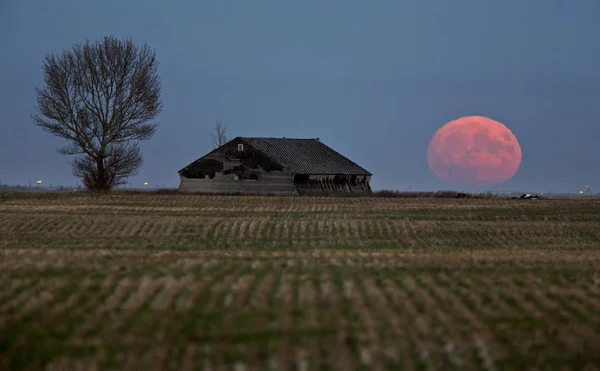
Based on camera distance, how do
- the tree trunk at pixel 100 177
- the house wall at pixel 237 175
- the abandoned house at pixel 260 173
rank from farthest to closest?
the abandoned house at pixel 260 173
the house wall at pixel 237 175
the tree trunk at pixel 100 177

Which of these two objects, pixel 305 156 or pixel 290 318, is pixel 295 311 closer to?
pixel 290 318

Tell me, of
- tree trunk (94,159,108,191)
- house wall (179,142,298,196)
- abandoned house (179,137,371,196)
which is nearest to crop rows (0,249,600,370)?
tree trunk (94,159,108,191)

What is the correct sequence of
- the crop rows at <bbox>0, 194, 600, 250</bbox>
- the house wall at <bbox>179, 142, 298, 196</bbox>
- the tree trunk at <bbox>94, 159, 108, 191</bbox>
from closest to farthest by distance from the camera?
the crop rows at <bbox>0, 194, 600, 250</bbox>, the tree trunk at <bbox>94, 159, 108, 191</bbox>, the house wall at <bbox>179, 142, 298, 196</bbox>

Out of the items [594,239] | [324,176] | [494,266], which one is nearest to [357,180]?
[324,176]

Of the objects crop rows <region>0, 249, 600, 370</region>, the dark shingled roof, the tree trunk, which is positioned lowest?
crop rows <region>0, 249, 600, 370</region>

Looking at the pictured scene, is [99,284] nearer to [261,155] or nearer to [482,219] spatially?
[482,219]

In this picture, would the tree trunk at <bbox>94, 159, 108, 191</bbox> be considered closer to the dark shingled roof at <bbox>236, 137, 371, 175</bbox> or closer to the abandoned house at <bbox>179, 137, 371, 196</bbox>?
the abandoned house at <bbox>179, 137, 371, 196</bbox>

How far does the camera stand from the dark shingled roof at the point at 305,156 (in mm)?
66488

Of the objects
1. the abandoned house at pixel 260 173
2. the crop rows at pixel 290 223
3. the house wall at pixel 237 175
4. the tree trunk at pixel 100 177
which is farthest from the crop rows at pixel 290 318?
the abandoned house at pixel 260 173

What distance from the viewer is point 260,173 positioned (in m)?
64.8

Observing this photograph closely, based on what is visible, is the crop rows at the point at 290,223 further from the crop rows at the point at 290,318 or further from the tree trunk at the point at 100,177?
the crop rows at the point at 290,318

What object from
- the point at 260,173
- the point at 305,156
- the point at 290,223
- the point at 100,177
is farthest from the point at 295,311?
the point at 305,156

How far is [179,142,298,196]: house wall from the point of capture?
64188mm

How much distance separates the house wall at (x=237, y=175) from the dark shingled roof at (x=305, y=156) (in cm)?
91
